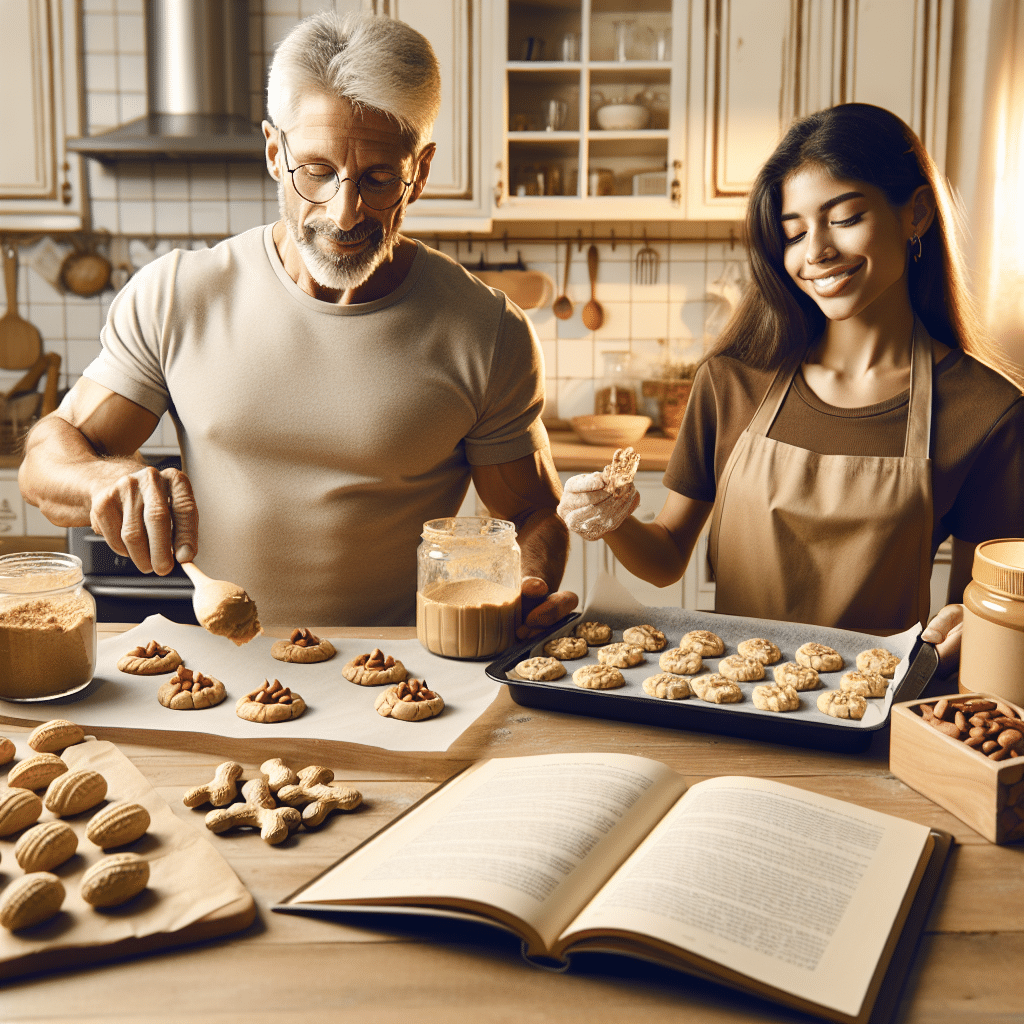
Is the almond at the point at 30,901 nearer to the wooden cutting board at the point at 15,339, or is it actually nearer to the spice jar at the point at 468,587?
the spice jar at the point at 468,587

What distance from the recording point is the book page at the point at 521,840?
2.28ft

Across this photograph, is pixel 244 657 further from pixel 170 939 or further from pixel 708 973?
pixel 708 973

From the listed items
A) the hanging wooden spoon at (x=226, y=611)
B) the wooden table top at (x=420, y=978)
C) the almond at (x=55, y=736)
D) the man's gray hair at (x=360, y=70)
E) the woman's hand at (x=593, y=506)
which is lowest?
the wooden table top at (x=420, y=978)

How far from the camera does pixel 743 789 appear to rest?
87cm

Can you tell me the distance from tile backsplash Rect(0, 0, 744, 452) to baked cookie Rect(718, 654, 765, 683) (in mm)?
2600

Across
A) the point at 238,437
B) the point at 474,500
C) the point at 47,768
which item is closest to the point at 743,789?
the point at 47,768

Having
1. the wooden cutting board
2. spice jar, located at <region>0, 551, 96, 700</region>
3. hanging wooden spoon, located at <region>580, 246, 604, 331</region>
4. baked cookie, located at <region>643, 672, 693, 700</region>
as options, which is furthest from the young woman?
the wooden cutting board

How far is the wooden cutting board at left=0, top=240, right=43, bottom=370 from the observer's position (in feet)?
11.8

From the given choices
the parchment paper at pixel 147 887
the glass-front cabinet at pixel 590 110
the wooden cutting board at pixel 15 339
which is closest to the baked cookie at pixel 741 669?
the parchment paper at pixel 147 887

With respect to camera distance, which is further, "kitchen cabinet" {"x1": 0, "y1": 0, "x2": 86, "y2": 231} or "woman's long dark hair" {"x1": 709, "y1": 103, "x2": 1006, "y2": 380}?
"kitchen cabinet" {"x1": 0, "y1": 0, "x2": 86, "y2": 231}

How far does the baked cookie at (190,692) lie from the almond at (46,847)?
32 centimetres

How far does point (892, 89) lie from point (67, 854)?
3344 millimetres

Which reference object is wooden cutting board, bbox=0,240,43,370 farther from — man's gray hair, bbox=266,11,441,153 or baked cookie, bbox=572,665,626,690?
baked cookie, bbox=572,665,626,690

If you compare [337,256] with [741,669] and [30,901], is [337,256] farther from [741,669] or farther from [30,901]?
[30,901]
